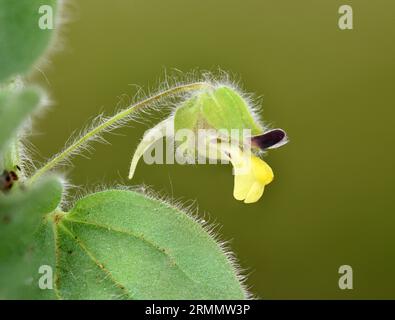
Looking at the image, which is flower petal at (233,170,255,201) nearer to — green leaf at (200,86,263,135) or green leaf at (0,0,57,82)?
green leaf at (200,86,263,135)

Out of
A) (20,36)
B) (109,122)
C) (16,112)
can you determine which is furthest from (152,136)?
(16,112)

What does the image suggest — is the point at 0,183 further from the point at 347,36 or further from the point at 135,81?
the point at 347,36

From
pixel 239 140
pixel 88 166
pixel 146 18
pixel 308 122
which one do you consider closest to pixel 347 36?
pixel 308 122

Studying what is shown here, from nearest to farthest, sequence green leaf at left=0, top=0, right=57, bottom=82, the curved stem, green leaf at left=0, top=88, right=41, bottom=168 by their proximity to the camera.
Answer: green leaf at left=0, top=88, right=41, bottom=168, green leaf at left=0, top=0, right=57, bottom=82, the curved stem

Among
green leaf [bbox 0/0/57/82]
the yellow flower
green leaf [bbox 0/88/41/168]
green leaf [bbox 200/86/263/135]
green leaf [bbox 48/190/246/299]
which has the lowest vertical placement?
green leaf [bbox 48/190/246/299]

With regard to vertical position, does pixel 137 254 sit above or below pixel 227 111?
below

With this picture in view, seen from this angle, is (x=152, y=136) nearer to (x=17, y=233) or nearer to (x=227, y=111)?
(x=227, y=111)

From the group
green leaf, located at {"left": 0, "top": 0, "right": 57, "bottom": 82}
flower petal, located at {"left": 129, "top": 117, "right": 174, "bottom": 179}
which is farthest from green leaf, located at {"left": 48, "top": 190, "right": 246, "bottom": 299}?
green leaf, located at {"left": 0, "top": 0, "right": 57, "bottom": 82}
